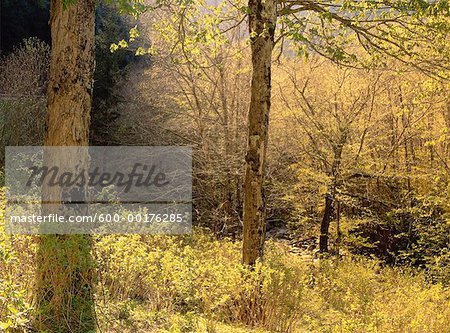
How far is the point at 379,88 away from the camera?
11.0m

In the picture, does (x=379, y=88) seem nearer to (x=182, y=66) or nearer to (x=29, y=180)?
(x=182, y=66)

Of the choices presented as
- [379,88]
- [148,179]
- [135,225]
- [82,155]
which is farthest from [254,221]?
[148,179]

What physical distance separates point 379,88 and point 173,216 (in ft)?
18.7
